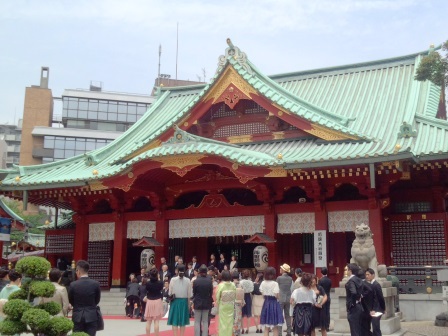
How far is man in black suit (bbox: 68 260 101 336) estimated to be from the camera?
8555mm

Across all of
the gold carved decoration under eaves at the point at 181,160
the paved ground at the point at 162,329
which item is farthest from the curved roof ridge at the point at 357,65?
the paved ground at the point at 162,329

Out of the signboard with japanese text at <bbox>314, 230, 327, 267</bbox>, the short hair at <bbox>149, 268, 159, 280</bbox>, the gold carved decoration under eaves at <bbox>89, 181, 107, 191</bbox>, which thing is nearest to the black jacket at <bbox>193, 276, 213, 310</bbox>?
the short hair at <bbox>149, 268, 159, 280</bbox>

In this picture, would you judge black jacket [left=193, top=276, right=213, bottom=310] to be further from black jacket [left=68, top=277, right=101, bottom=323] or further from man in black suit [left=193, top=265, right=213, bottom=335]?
black jacket [left=68, top=277, right=101, bottom=323]

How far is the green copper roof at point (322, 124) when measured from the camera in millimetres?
17812

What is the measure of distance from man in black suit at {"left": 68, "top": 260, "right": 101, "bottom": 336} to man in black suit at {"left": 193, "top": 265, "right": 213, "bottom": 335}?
3.32 meters

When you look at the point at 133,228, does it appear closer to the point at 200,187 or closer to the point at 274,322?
the point at 200,187

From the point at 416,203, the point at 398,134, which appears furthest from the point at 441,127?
the point at 416,203

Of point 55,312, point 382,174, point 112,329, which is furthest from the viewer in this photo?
point 382,174

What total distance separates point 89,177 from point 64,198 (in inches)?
126

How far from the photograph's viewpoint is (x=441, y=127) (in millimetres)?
18234

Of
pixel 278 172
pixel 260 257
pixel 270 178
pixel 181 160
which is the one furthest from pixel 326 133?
pixel 181 160

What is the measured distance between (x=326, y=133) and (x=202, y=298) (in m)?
9.49

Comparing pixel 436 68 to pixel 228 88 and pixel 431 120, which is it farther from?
pixel 228 88

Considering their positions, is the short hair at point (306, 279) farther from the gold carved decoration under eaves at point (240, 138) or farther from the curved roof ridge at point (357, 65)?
the curved roof ridge at point (357, 65)
